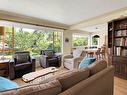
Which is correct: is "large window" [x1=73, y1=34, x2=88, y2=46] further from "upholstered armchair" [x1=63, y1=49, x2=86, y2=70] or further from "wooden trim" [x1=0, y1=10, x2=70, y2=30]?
"upholstered armchair" [x1=63, y1=49, x2=86, y2=70]

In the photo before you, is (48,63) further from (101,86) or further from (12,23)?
(101,86)

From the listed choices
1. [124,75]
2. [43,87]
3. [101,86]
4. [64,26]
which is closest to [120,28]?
[124,75]

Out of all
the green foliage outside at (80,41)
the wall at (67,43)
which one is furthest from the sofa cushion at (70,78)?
the green foliage outside at (80,41)

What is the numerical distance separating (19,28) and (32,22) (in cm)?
76

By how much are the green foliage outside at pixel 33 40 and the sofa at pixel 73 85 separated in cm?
452

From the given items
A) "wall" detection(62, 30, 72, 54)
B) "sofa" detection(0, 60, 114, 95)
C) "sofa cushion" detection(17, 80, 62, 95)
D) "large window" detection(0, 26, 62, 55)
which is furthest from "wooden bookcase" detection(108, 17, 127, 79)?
"large window" detection(0, 26, 62, 55)

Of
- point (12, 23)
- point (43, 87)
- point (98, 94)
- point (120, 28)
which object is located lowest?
point (98, 94)

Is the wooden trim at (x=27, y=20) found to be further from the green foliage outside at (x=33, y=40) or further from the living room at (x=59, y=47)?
the green foliage outside at (x=33, y=40)

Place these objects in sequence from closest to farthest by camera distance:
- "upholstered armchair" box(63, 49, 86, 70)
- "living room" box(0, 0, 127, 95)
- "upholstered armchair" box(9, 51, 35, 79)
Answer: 1. "living room" box(0, 0, 127, 95)
2. "upholstered armchair" box(9, 51, 35, 79)
3. "upholstered armchair" box(63, 49, 86, 70)

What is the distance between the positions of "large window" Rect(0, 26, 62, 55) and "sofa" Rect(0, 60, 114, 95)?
14.8 feet

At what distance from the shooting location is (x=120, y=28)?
4.03 m

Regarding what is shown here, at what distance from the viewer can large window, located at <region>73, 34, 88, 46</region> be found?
908cm

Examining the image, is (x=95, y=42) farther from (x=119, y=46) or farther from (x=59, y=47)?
(x=119, y=46)

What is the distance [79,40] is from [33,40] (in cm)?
449
